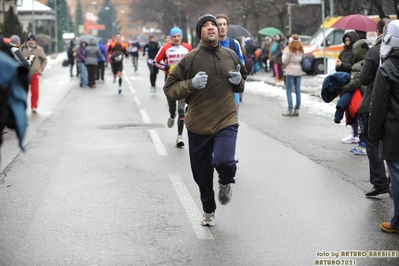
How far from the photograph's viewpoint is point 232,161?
6.61 metres

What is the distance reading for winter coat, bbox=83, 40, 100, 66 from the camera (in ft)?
89.0

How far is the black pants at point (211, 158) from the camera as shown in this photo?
6.59m

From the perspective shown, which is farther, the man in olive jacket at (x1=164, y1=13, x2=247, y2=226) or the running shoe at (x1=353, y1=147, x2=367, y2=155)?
the running shoe at (x1=353, y1=147, x2=367, y2=155)

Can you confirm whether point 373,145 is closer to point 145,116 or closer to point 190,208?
point 190,208

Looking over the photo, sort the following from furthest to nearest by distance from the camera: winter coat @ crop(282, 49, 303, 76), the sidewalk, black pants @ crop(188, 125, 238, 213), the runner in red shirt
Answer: the runner in red shirt → the sidewalk → winter coat @ crop(282, 49, 303, 76) → black pants @ crop(188, 125, 238, 213)

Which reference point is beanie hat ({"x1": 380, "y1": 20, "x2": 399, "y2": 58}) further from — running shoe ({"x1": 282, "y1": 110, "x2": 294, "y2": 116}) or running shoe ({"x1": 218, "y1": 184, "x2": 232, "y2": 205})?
running shoe ({"x1": 282, "y1": 110, "x2": 294, "y2": 116})

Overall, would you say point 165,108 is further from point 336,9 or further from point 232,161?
point 336,9

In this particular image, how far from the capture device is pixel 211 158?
22.3ft

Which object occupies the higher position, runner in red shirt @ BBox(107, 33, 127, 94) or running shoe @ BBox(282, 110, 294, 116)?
runner in red shirt @ BBox(107, 33, 127, 94)

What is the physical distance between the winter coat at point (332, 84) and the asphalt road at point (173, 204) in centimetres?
89

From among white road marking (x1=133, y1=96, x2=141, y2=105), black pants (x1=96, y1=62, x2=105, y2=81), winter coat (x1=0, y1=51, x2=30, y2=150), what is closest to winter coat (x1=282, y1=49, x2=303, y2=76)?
white road marking (x1=133, y1=96, x2=141, y2=105)

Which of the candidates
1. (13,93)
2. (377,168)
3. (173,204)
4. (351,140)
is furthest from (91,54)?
(13,93)

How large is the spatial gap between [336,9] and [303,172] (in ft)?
96.0

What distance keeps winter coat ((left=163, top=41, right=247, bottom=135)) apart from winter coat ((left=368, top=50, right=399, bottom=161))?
1144mm
